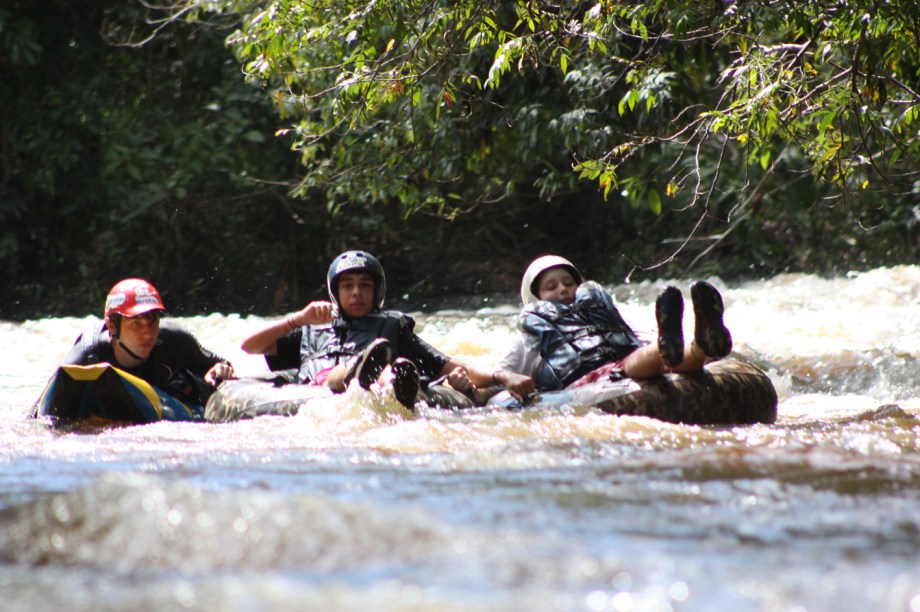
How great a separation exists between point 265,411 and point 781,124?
317 cm

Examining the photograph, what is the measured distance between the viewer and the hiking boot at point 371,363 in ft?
18.0

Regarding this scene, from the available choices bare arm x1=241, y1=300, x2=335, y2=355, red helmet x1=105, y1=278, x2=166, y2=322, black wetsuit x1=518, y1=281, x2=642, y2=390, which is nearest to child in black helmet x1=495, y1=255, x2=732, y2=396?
black wetsuit x1=518, y1=281, x2=642, y2=390

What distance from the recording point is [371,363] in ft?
18.1

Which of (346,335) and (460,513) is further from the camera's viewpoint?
(346,335)

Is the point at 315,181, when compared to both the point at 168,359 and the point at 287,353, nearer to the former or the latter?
the point at 287,353

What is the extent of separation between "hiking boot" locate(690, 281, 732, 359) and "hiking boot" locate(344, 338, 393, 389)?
1.49m

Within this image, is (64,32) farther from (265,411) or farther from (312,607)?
(312,607)

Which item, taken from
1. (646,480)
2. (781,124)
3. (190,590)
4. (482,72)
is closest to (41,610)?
(190,590)

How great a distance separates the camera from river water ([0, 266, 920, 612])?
2383 millimetres

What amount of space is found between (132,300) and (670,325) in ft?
8.99

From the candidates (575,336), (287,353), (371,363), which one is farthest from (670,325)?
(287,353)

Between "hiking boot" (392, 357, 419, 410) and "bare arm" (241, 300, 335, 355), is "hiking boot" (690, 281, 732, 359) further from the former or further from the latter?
"bare arm" (241, 300, 335, 355)

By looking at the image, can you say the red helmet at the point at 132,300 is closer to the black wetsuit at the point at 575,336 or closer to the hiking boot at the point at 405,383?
the hiking boot at the point at 405,383

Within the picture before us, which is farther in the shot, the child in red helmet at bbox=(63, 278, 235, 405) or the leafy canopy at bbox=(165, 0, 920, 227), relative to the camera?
the leafy canopy at bbox=(165, 0, 920, 227)
